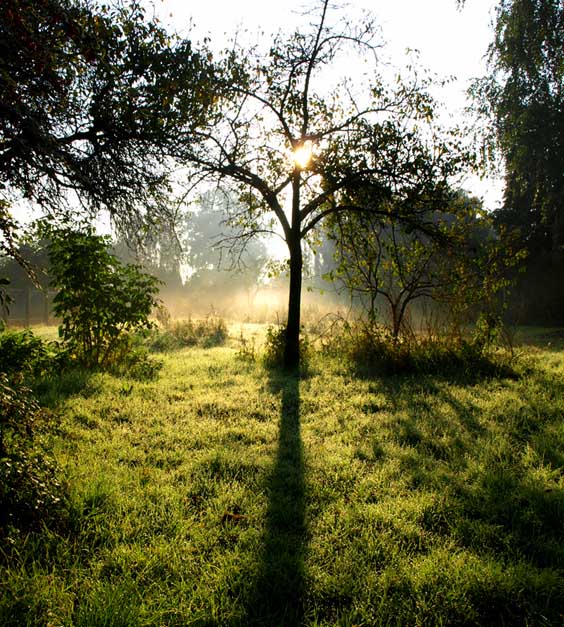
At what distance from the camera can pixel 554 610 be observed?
6.48 feet

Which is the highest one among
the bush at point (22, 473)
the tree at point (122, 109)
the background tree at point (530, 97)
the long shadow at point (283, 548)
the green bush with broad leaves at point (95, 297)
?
the background tree at point (530, 97)

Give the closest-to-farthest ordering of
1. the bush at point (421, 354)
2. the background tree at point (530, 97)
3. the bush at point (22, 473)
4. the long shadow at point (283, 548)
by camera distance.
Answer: the long shadow at point (283, 548), the bush at point (22, 473), the bush at point (421, 354), the background tree at point (530, 97)

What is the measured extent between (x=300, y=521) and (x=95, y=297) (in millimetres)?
5758

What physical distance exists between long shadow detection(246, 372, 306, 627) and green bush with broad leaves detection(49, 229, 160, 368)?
14.9 ft

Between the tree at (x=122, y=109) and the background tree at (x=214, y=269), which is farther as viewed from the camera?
the background tree at (x=214, y=269)

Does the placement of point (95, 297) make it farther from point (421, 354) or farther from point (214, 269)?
point (214, 269)

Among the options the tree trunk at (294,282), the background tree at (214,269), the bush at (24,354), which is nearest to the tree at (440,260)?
the tree trunk at (294,282)

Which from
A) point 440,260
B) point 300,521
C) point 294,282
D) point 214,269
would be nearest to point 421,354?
point 440,260

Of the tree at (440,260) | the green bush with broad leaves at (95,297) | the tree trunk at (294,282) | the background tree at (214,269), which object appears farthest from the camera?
the background tree at (214,269)

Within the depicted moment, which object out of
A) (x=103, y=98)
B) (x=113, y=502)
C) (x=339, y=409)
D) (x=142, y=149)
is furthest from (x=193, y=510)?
(x=103, y=98)

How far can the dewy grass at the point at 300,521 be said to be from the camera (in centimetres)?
202

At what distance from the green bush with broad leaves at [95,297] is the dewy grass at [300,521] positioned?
85.9 inches

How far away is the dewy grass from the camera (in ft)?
6.61

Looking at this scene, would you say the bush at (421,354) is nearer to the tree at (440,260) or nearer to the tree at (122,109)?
the tree at (440,260)
